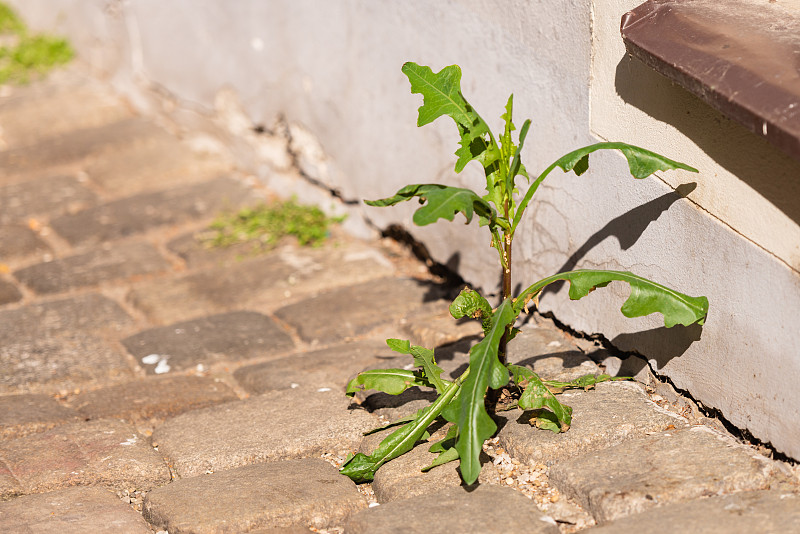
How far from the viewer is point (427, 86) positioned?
2.35 meters

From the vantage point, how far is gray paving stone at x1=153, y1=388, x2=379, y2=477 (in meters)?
2.41

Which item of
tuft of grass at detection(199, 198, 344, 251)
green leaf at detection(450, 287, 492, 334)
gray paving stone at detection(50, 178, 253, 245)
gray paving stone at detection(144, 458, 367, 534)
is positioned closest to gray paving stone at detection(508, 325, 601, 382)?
green leaf at detection(450, 287, 492, 334)

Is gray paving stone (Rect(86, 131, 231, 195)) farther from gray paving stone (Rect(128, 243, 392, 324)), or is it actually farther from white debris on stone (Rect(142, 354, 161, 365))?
white debris on stone (Rect(142, 354, 161, 365))

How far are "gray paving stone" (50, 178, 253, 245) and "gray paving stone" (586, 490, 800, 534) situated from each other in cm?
273

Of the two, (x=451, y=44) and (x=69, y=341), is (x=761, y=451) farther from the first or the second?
(x=69, y=341)

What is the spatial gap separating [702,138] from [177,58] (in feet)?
10.8

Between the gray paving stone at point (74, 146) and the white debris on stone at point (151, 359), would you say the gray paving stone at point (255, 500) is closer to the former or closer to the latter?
the white debris on stone at point (151, 359)

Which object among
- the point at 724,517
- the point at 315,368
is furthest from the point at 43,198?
the point at 724,517

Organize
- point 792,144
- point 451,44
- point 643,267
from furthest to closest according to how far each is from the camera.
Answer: point 451,44 → point 643,267 → point 792,144

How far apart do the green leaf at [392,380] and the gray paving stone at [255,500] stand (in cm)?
24

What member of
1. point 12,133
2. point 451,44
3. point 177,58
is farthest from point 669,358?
point 12,133

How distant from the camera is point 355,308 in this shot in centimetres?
335

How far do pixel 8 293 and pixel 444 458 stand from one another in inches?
83.8

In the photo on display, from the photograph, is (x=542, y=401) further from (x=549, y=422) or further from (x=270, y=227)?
(x=270, y=227)
